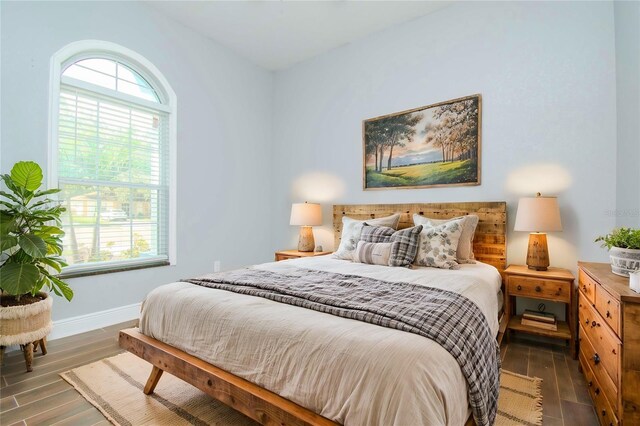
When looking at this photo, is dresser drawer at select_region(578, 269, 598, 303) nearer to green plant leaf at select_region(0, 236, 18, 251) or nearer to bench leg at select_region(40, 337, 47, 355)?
green plant leaf at select_region(0, 236, 18, 251)

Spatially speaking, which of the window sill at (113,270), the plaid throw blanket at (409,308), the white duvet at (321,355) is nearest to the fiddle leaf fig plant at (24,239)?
the window sill at (113,270)

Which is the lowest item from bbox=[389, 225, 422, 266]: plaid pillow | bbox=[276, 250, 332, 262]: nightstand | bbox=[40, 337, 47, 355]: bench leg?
bbox=[40, 337, 47, 355]: bench leg

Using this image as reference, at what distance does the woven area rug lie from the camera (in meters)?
1.67

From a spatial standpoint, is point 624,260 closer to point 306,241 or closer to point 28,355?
point 306,241

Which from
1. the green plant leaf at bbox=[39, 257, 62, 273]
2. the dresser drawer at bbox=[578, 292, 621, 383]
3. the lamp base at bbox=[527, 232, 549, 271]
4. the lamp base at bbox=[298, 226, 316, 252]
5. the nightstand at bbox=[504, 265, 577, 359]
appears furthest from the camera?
the lamp base at bbox=[298, 226, 316, 252]

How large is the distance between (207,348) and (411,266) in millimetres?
1696

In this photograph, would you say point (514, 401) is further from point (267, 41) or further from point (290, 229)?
point (267, 41)

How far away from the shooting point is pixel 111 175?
3129mm

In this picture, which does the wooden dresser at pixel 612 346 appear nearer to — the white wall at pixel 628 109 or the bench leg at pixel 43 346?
the white wall at pixel 628 109

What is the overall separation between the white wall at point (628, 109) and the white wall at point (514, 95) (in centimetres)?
8

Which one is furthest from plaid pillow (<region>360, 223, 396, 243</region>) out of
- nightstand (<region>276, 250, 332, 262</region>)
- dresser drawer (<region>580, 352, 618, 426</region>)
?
dresser drawer (<region>580, 352, 618, 426</region>)

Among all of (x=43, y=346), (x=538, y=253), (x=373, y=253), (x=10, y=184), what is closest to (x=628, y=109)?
(x=538, y=253)

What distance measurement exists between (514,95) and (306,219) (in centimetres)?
244

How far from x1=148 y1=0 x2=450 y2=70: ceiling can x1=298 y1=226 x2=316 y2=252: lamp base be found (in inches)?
90.7
